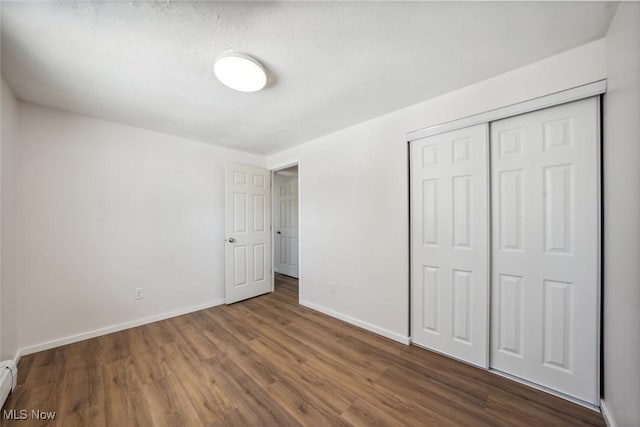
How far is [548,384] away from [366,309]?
144 cm

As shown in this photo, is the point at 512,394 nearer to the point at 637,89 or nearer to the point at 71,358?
the point at 637,89

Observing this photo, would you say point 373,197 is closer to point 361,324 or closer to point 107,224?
point 361,324

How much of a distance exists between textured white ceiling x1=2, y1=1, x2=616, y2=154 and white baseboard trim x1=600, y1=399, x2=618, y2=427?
222cm

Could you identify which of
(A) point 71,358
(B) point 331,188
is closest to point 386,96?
(B) point 331,188

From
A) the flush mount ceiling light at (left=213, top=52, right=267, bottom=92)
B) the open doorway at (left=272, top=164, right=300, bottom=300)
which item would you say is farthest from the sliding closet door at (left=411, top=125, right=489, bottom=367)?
the open doorway at (left=272, top=164, right=300, bottom=300)

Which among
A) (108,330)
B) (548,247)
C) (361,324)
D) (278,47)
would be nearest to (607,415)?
(548,247)

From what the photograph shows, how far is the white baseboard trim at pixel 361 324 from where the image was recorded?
2.24 metres

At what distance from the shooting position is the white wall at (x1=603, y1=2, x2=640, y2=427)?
1.04m

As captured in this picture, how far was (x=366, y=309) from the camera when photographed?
2537mm

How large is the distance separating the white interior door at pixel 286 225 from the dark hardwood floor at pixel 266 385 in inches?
99.2

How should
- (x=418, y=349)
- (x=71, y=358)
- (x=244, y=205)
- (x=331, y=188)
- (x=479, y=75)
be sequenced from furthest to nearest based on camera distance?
(x=244, y=205) → (x=331, y=188) → (x=418, y=349) → (x=71, y=358) → (x=479, y=75)

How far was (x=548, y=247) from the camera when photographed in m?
1.57

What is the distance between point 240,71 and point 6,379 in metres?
2.58

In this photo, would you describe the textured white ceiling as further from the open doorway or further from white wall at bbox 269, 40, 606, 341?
the open doorway
